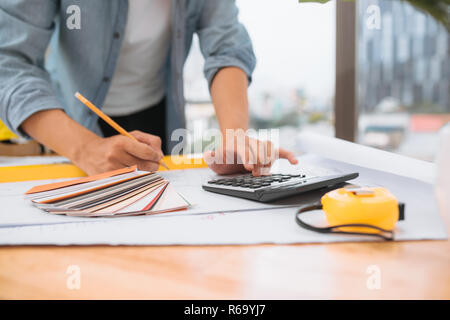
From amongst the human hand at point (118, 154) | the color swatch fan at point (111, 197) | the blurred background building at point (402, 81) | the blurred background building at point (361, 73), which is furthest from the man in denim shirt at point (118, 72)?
the blurred background building at point (402, 81)

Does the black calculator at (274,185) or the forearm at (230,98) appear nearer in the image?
the black calculator at (274,185)

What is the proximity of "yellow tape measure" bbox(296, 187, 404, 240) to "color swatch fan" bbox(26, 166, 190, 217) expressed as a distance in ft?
0.61

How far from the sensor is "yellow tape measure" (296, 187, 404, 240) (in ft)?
1.16

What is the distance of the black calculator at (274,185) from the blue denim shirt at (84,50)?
43 centimetres

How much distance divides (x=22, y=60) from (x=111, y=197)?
1.62 feet

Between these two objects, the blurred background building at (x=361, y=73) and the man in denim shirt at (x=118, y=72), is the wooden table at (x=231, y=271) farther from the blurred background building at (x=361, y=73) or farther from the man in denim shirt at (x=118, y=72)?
the blurred background building at (x=361, y=73)

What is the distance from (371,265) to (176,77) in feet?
2.86

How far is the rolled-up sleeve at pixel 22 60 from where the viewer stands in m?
0.73

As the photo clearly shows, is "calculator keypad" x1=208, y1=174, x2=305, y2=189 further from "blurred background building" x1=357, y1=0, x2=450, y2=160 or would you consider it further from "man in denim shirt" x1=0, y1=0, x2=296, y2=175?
"blurred background building" x1=357, y1=0, x2=450, y2=160

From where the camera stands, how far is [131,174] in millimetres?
580

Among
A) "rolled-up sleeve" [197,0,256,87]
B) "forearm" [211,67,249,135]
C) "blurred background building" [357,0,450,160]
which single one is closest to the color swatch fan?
"forearm" [211,67,249,135]

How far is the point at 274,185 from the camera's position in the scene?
511mm

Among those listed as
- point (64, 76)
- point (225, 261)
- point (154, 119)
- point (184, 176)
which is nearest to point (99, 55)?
point (64, 76)
